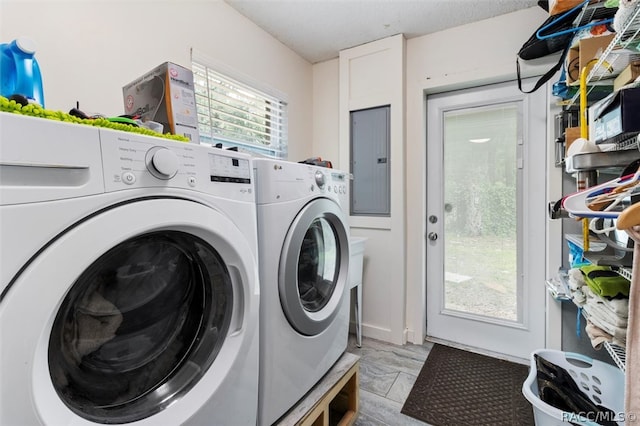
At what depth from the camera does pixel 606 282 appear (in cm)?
88

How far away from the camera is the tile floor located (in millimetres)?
1396

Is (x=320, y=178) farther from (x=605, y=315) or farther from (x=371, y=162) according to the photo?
(x=371, y=162)

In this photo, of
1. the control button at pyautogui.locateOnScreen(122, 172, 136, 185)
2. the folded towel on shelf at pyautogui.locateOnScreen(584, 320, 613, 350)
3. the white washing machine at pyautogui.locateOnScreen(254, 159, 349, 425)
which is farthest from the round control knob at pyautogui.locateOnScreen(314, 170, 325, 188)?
the folded towel on shelf at pyautogui.locateOnScreen(584, 320, 613, 350)

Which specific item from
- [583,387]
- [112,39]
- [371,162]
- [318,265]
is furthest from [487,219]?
[112,39]

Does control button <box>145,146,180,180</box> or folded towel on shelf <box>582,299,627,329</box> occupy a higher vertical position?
control button <box>145,146,180,180</box>

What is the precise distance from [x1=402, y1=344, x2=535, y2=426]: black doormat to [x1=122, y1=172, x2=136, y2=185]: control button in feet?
5.20

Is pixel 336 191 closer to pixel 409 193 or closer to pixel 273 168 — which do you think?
pixel 273 168

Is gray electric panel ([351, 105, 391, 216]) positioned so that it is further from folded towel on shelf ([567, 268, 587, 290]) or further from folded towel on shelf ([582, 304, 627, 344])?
folded towel on shelf ([582, 304, 627, 344])

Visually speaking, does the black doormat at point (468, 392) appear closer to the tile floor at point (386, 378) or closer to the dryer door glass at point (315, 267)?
the tile floor at point (386, 378)

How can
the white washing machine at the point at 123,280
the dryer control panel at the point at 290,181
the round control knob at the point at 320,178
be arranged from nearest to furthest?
the white washing machine at the point at 123,280 → the dryer control panel at the point at 290,181 → the round control knob at the point at 320,178

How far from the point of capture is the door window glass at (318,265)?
1215mm

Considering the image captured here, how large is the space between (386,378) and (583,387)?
922 millimetres

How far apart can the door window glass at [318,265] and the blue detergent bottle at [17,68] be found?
1003mm
